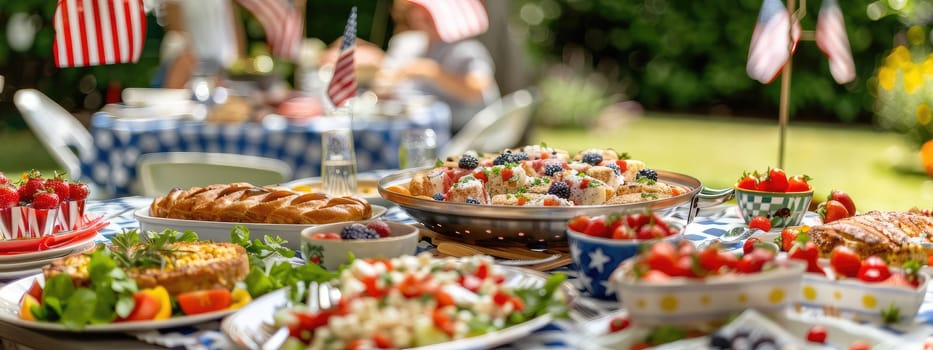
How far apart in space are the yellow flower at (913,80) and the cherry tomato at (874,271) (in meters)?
7.69

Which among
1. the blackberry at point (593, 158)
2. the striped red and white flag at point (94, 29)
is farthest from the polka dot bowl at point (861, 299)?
the striped red and white flag at point (94, 29)

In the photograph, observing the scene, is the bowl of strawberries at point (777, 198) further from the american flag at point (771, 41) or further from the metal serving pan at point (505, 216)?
the american flag at point (771, 41)

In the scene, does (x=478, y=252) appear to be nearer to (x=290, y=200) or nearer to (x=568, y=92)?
(x=290, y=200)

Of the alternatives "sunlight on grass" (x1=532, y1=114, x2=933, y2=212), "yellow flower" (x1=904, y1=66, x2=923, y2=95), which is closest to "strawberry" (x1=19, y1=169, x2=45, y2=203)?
"sunlight on grass" (x1=532, y1=114, x2=933, y2=212)

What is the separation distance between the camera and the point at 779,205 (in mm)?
2289

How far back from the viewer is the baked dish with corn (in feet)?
5.23

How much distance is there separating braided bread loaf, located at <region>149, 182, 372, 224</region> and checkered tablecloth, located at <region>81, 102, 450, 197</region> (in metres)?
2.81

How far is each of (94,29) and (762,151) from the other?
27.9 feet

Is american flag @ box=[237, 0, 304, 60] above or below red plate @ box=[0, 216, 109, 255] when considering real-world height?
above

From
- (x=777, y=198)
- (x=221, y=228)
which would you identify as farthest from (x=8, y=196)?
(x=777, y=198)

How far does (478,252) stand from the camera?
6.49ft

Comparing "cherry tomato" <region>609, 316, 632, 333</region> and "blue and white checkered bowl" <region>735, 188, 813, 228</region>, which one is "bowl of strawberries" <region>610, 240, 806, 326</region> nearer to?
"cherry tomato" <region>609, 316, 632, 333</region>

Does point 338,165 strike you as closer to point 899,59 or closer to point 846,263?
point 846,263

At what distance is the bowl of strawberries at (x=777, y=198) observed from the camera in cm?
229
